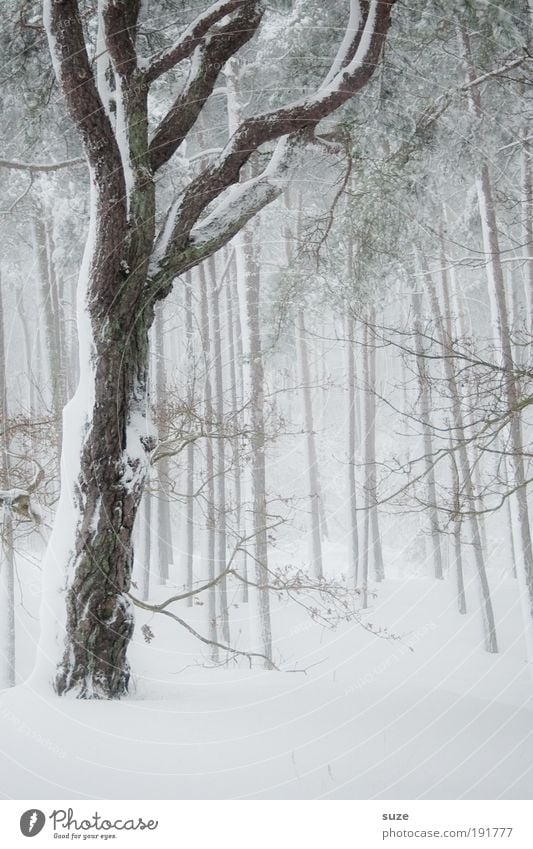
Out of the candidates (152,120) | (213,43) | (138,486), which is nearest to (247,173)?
(152,120)

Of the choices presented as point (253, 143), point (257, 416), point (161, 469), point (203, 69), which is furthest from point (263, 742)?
point (161, 469)

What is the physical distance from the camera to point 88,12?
16.7ft

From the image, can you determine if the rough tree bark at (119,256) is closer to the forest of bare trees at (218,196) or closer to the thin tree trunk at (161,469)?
the forest of bare trees at (218,196)

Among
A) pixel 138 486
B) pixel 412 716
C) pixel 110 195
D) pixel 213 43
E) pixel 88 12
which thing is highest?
pixel 88 12

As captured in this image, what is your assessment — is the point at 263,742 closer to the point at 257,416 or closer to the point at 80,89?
the point at 80,89

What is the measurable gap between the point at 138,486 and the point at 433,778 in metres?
2.42

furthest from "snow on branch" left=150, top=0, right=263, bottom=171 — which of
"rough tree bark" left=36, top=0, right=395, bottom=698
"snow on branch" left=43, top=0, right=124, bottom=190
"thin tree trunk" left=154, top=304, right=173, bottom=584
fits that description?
"thin tree trunk" left=154, top=304, right=173, bottom=584

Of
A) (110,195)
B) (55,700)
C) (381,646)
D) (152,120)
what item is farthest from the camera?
(381,646)

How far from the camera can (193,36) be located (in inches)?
157

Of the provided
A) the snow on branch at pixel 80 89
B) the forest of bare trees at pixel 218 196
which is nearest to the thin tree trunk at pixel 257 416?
the forest of bare trees at pixel 218 196

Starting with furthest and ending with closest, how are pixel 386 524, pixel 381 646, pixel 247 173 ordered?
1. pixel 386 524
2. pixel 381 646
3. pixel 247 173

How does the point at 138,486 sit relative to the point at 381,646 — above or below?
above

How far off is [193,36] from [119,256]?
5.22ft

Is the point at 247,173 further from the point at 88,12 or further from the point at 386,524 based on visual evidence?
the point at 386,524
